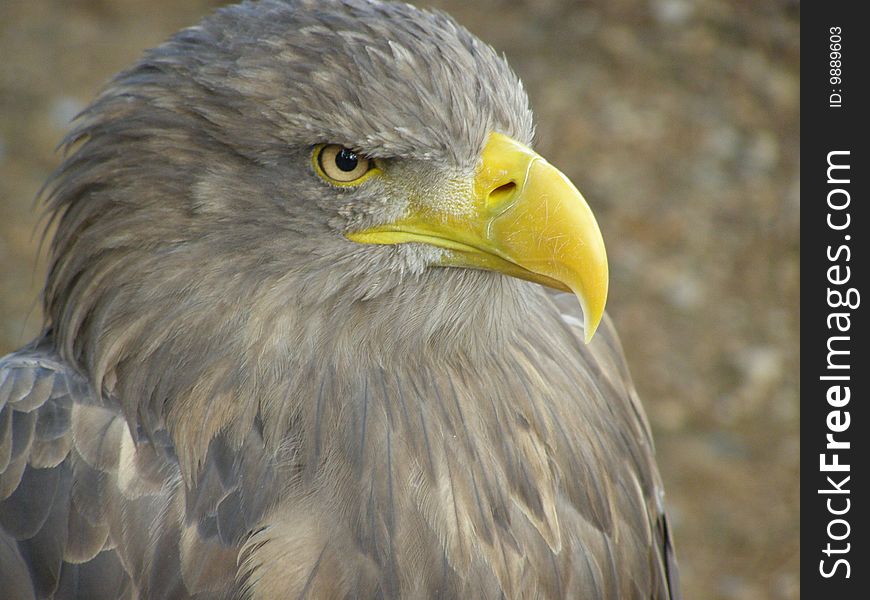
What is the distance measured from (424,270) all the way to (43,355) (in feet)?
3.27

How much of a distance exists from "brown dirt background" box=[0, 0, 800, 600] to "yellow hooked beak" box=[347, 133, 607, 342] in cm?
355

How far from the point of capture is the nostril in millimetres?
2395

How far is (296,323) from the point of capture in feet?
8.12

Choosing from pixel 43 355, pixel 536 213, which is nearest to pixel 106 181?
pixel 43 355

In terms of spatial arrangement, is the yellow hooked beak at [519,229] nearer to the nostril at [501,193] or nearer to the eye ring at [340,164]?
A: the nostril at [501,193]

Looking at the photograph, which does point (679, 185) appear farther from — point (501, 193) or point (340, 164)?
point (340, 164)

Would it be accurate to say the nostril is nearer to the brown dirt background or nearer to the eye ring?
the eye ring

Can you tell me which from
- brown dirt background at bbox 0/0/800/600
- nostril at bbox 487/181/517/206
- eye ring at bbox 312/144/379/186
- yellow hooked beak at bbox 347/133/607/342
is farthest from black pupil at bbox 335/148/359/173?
brown dirt background at bbox 0/0/800/600

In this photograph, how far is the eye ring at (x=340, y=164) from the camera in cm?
238

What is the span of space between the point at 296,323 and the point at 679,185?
445 centimetres

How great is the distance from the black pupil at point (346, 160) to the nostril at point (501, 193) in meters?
0.29

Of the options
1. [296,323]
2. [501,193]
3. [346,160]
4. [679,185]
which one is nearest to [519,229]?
[501,193]

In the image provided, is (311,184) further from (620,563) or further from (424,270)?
(620,563)

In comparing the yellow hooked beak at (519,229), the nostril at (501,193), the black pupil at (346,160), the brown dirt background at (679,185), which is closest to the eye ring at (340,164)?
the black pupil at (346,160)
